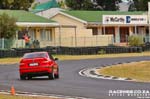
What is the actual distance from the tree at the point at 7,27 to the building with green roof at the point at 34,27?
109 inches

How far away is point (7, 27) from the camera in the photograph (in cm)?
5772

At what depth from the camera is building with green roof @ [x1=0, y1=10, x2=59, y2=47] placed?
207 ft

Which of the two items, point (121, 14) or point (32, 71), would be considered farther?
point (121, 14)

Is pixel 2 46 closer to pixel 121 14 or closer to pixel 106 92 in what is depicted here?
pixel 121 14

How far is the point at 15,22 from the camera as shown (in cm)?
5919

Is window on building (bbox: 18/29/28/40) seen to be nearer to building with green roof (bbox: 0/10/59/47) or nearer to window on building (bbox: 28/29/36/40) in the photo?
building with green roof (bbox: 0/10/59/47)

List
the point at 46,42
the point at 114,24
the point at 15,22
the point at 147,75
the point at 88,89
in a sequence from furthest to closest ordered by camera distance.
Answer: the point at 114,24, the point at 46,42, the point at 15,22, the point at 147,75, the point at 88,89

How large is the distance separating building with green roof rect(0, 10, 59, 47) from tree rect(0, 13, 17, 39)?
2.76 m

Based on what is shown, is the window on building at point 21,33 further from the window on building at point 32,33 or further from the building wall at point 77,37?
the building wall at point 77,37

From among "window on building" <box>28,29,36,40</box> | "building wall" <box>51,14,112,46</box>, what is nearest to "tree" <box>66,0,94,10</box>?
"building wall" <box>51,14,112,46</box>

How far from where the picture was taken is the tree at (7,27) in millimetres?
57750

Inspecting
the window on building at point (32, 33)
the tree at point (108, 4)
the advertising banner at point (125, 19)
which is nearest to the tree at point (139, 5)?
the tree at point (108, 4)

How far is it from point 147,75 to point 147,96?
12.3 m

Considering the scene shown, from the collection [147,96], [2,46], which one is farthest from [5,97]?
[2,46]
